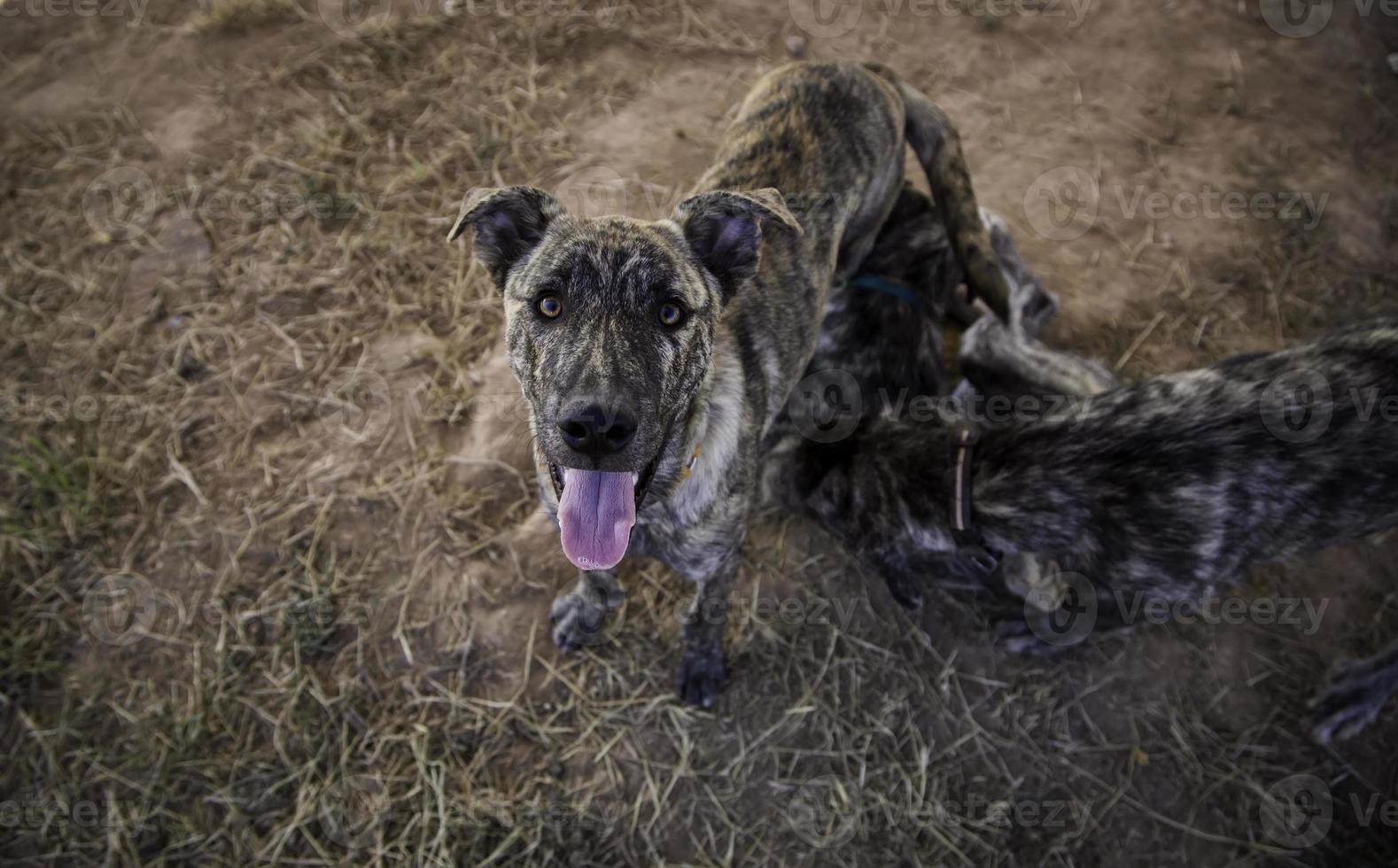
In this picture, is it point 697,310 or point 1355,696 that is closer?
point 697,310

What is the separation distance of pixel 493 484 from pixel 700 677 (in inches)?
59.5

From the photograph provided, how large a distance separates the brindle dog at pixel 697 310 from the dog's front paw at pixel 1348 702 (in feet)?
8.18

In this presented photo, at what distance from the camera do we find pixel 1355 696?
377 cm

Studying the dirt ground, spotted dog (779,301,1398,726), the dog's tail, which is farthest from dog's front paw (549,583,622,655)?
the dog's tail

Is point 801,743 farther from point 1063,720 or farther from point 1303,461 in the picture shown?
point 1303,461

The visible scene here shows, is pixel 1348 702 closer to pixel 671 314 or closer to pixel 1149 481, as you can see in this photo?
pixel 1149 481

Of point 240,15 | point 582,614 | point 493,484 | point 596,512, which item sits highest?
point 240,15

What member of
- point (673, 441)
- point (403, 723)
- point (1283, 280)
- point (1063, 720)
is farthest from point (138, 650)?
point (1283, 280)

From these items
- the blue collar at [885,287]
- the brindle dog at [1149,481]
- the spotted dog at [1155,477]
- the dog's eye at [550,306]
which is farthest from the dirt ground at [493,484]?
the dog's eye at [550,306]

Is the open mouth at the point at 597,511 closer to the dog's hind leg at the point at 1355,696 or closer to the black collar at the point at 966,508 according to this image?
the black collar at the point at 966,508

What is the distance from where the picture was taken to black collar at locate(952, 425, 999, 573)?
322cm

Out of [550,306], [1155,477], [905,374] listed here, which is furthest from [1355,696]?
[550,306]

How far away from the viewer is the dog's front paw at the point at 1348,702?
3754mm

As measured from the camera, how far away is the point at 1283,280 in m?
5.06
